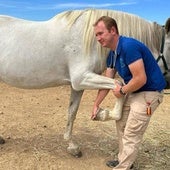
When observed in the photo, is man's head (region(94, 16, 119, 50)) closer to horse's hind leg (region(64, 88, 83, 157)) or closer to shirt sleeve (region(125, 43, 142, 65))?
shirt sleeve (region(125, 43, 142, 65))

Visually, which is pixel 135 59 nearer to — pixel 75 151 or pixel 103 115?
pixel 103 115

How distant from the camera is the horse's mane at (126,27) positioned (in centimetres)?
429

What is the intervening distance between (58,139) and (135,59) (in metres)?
2.40

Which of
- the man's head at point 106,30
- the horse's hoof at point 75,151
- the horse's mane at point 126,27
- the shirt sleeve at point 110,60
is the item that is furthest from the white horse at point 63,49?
the horse's hoof at point 75,151

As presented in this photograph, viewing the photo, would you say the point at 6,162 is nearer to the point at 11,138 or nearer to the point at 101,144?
the point at 11,138

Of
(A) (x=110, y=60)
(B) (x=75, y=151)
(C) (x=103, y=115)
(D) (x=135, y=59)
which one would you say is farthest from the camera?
(B) (x=75, y=151)

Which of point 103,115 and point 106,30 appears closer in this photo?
point 106,30

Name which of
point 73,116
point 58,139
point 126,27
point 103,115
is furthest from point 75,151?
point 126,27

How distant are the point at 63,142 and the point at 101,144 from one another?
526 mm

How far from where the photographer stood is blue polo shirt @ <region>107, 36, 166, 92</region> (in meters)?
3.52

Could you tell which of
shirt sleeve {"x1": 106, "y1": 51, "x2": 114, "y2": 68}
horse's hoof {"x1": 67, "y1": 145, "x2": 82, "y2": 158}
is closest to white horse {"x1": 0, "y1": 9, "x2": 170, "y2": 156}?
shirt sleeve {"x1": 106, "y1": 51, "x2": 114, "y2": 68}

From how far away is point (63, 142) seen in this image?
539 centimetres

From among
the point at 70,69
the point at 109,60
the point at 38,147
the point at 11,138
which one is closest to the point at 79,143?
the point at 38,147

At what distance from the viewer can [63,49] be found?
441cm
